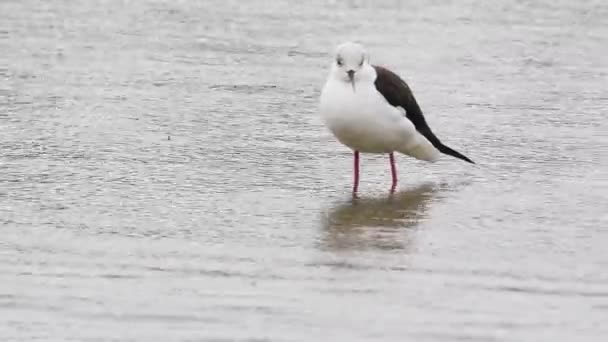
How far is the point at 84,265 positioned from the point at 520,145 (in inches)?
142

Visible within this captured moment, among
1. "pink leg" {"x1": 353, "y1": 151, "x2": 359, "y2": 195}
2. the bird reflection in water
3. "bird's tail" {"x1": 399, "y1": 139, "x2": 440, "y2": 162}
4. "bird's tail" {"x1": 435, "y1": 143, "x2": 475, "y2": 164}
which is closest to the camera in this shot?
the bird reflection in water

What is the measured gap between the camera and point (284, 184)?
8000mm

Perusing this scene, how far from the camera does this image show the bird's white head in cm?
788

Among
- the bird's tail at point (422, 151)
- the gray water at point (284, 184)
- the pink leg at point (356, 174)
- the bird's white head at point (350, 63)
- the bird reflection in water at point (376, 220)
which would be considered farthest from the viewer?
the bird's tail at point (422, 151)

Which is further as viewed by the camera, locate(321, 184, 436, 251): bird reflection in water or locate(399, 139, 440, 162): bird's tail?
locate(399, 139, 440, 162): bird's tail

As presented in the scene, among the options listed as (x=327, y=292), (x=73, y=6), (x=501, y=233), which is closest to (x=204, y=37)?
(x=73, y=6)

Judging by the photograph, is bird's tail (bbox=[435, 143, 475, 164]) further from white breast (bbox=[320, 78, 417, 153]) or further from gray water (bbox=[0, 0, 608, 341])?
white breast (bbox=[320, 78, 417, 153])

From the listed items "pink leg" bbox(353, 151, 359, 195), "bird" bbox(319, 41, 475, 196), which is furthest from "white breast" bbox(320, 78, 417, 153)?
"pink leg" bbox(353, 151, 359, 195)

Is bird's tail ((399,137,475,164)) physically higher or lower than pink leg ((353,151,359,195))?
higher

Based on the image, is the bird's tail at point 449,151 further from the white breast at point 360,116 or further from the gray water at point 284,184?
the white breast at point 360,116

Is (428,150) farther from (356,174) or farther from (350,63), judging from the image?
(350,63)

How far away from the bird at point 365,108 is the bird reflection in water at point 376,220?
0.22 metres

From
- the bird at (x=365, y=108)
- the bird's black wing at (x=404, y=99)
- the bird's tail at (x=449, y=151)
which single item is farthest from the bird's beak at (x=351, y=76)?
the bird's tail at (x=449, y=151)

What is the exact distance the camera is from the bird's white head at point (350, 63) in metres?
7.88
